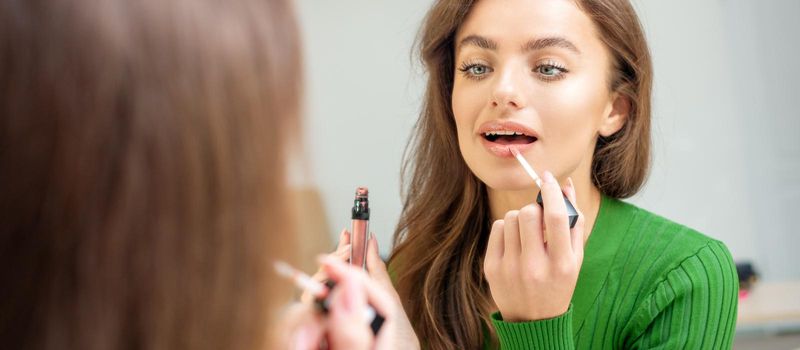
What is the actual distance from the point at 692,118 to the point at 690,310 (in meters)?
1.07

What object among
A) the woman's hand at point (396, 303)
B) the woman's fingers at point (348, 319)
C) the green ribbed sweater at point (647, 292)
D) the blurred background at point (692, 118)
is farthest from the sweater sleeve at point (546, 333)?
the blurred background at point (692, 118)

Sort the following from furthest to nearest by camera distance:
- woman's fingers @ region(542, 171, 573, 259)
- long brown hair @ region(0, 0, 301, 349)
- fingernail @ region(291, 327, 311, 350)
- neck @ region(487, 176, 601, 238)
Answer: neck @ region(487, 176, 601, 238)
woman's fingers @ region(542, 171, 573, 259)
fingernail @ region(291, 327, 311, 350)
long brown hair @ region(0, 0, 301, 349)

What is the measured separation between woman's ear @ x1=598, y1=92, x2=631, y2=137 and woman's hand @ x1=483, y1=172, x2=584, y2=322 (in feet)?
0.78

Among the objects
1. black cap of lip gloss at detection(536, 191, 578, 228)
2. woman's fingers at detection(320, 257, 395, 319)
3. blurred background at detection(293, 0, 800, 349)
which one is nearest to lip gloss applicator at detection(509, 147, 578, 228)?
black cap of lip gloss at detection(536, 191, 578, 228)

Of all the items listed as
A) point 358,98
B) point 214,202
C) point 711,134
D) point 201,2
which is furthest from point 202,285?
point 711,134

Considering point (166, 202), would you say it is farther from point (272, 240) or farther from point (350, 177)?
point (350, 177)

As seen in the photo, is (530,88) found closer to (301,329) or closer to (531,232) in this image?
(531,232)

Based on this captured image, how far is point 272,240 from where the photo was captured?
1.44 ft

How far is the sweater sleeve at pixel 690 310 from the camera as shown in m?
0.86

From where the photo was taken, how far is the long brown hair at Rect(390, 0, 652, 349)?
983 millimetres

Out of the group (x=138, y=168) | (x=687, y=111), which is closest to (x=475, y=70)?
(x=138, y=168)

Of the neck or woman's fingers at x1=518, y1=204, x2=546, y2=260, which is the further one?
the neck

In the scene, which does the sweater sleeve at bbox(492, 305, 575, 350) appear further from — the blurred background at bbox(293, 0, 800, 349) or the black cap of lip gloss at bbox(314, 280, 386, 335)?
the blurred background at bbox(293, 0, 800, 349)

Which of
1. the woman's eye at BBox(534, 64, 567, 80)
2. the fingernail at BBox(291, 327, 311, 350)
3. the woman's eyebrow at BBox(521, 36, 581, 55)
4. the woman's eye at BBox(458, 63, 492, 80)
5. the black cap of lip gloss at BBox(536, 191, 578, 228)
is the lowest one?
the fingernail at BBox(291, 327, 311, 350)
